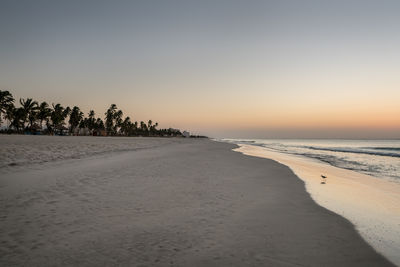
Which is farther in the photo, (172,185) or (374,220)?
(172,185)

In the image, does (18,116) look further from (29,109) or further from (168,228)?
(168,228)

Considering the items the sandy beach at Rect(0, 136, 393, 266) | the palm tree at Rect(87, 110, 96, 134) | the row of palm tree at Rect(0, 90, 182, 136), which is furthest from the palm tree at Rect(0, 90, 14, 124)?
the sandy beach at Rect(0, 136, 393, 266)

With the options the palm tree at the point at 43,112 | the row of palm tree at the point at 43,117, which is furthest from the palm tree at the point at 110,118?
the palm tree at the point at 43,112

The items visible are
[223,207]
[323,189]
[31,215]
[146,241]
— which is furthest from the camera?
[323,189]

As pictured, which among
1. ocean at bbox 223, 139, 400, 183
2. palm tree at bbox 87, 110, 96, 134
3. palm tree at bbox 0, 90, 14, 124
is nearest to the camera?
ocean at bbox 223, 139, 400, 183

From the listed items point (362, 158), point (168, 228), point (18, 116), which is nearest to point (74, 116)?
point (18, 116)

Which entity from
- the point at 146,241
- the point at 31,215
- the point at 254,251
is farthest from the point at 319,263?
the point at 31,215

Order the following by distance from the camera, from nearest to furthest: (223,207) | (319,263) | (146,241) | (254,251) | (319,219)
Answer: (319,263) → (254,251) → (146,241) → (319,219) → (223,207)

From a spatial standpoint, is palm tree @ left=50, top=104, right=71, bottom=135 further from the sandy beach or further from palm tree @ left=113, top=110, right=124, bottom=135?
the sandy beach

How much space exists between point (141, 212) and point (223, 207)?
89.7 inches

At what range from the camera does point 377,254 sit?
4.40 m

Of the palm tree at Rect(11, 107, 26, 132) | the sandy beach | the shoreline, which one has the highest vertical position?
the palm tree at Rect(11, 107, 26, 132)

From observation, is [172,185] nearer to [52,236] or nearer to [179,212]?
[179,212]

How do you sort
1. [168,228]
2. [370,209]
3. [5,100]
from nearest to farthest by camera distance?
[168,228], [370,209], [5,100]
